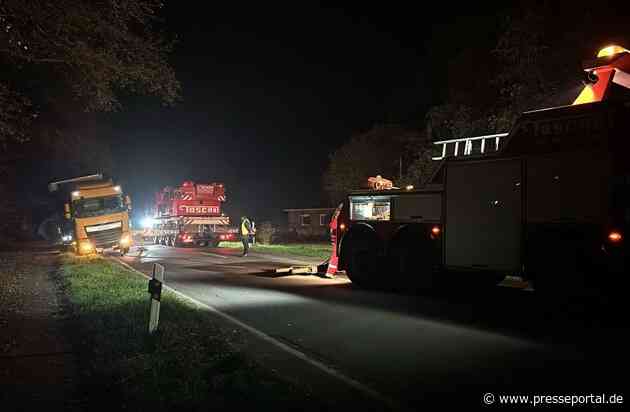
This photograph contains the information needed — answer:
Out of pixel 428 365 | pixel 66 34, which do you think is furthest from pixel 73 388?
pixel 66 34

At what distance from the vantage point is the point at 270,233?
37.4m

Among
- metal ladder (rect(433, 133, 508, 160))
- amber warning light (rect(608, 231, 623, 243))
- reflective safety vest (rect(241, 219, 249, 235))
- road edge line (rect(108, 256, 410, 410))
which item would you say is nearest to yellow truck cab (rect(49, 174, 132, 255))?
reflective safety vest (rect(241, 219, 249, 235))

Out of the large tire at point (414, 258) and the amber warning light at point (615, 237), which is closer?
the amber warning light at point (615, 237)

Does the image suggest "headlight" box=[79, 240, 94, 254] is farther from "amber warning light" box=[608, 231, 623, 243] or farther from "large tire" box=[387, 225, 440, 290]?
"amber warning light" box=[608, 231, 623, 243]

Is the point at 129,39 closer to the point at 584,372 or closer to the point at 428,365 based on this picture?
the point at 428,365

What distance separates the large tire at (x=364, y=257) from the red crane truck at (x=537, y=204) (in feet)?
1.63

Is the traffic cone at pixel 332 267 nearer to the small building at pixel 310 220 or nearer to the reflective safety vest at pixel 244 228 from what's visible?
the reflective safety vest at pixel 244 228

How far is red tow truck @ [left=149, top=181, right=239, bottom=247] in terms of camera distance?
31.0 meters

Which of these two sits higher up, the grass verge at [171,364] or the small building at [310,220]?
the small building at [310,220]

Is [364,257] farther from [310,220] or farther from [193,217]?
[310,220]

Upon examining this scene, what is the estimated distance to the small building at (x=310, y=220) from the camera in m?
→ 50.0

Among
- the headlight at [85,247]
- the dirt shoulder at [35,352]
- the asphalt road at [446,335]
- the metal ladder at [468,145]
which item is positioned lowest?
the dirt shoulder at [35,352]

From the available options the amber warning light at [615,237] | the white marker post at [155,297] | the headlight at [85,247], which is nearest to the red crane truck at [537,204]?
the amber warning light at [615,237]

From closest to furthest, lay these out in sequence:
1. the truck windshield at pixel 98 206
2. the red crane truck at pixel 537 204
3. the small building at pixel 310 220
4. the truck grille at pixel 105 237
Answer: the red crane truck at pixel 537 204, the truck windshield at pixel 98 206, the truck grille at pixel 105 237, the small building at pixel 310 220
